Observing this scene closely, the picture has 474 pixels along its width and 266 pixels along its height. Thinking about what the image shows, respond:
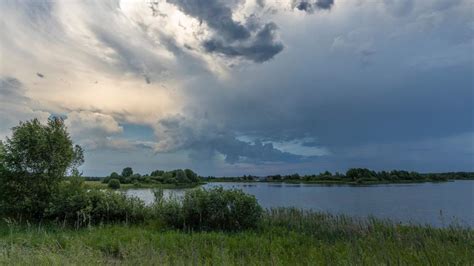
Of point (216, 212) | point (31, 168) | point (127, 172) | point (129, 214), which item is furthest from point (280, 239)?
point (127, 172)

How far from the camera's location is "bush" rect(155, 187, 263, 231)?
14180 mm

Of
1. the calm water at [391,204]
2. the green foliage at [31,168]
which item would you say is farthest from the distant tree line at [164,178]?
the green foliage at [31,168]

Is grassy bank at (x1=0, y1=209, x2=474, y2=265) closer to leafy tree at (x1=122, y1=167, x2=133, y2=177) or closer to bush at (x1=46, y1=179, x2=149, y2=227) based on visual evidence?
bush at (x1=46, y1=179, x2=149, y2=227)

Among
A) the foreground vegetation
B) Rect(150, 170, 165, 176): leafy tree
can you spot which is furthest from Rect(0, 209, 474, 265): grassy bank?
Rect(150, 170, 165, 176): leafy tree

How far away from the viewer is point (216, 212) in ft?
46.8

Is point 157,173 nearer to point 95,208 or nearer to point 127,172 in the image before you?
point 127,172

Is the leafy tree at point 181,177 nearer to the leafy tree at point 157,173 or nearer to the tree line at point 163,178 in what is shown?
the tree line at point 163,178

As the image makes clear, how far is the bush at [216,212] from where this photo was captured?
46.5 feet

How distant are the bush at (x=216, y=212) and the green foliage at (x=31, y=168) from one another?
6697 millimetres

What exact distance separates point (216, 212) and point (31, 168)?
33.0 feet

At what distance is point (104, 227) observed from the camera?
45.6ft

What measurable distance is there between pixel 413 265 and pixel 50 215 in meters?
15.4

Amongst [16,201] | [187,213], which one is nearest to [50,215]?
[16,201]

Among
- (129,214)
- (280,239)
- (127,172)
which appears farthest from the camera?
(127,172)
